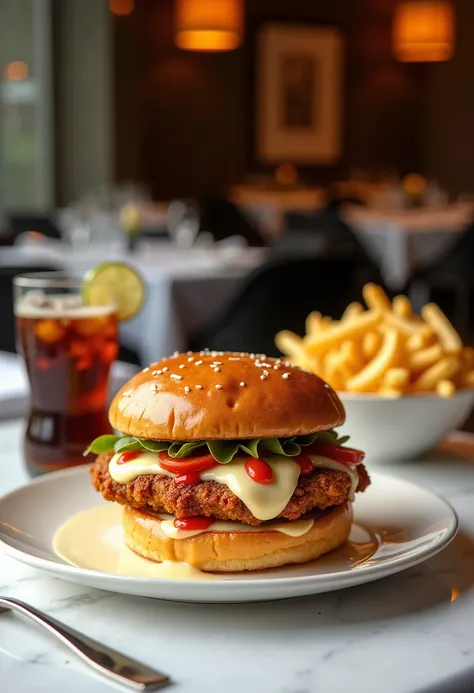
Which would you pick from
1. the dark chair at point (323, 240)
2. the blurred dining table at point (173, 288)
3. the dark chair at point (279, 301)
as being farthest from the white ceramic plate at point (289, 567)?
the dark chair at point (323, 240)

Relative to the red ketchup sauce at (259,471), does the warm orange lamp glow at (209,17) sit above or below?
above

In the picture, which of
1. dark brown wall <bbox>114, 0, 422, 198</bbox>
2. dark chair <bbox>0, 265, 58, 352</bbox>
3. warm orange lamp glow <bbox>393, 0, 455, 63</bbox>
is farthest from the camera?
warm orange lamp glow <bbox>393, 0, 455, 63</bbox>

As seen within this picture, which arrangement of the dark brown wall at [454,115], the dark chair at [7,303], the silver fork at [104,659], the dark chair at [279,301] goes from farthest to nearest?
the dark brown wall at [454,115] < the dark chair at [279,301] < the dark chair at [7,303] < the silver fork at [104,659]

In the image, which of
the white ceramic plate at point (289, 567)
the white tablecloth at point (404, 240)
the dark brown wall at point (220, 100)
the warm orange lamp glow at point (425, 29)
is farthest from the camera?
the warm orange lamp glow at point (425, 29)

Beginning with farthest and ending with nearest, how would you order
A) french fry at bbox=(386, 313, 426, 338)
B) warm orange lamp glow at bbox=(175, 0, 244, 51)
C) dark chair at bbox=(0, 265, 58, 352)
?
warm orange lamp glow at bbox=(175, 0, 244, 51) < dark chair at bbox=(0, 265, 58, 352) < french fry at bbox=(386, 313, 426, 338)

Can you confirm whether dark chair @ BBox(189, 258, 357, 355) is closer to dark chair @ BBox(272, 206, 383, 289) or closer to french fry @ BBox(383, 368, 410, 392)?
dark chair @ BBox(272, 206, 383, 289)

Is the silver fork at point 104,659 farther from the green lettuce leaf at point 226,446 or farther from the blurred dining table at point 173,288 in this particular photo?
the blurred dining table at point 173,288

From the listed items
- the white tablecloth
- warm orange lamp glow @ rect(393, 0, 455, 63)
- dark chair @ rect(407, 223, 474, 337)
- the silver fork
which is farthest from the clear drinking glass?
warm orange lamp glow @ rect(393, 0, 455, 63)

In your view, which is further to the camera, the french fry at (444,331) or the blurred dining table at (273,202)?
the blurred dining table at (273,202)
